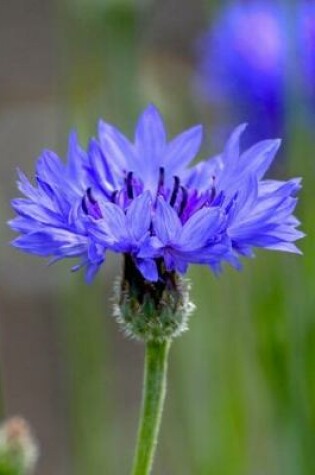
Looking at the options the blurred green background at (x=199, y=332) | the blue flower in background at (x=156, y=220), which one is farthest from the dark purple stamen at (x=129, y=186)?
the blurred green background at (x=199, y=332)

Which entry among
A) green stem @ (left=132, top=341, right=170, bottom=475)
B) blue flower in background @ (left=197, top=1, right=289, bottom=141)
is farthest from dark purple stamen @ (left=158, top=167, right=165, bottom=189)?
blue flower in background @ (left=197, top=1, right=289, bottom=141)

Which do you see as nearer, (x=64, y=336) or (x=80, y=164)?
(x=80, y=164)

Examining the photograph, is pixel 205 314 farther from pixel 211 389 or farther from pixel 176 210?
pixel 176 210

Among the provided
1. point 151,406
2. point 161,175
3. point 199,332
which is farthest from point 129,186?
point 199,332

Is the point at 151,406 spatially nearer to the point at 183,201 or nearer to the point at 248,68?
the point at 183,201

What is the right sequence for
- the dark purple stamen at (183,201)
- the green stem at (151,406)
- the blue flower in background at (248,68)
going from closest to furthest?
the green stem at (151,406)
the dark purple stamen at (183,201)
the blue flower in background at (248,68)

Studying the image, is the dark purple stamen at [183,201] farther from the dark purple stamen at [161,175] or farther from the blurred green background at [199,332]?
the blurred green background at [199,332]

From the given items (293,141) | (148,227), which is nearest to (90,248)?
(148,227)

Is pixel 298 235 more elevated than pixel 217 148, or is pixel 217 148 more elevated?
pixel 217 148
